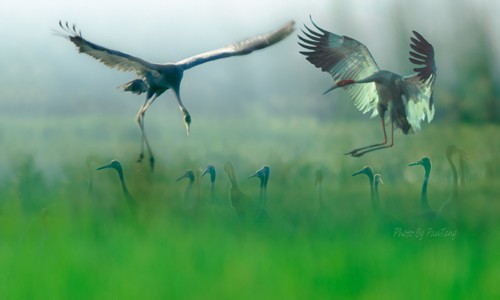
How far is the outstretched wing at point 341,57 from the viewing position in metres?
4.84

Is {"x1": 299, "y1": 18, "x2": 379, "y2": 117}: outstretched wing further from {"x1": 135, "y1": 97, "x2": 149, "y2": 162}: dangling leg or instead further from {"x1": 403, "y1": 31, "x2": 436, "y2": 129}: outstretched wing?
{"x1": 135, "y1": 97, "x2": 149, "y2": 162}: dangling leg

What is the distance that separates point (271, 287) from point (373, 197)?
1.01 metres

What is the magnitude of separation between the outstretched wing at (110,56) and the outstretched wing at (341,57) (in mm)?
920

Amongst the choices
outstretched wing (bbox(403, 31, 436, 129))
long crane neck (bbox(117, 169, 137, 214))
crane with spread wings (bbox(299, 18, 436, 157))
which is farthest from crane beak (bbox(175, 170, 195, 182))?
outstretched wing (bbox(403, 31, 436, 129))

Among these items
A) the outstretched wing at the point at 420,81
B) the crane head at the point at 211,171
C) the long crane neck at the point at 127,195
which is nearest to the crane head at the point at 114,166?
the long crane neck at the point at 127,195

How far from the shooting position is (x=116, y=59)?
443 cm

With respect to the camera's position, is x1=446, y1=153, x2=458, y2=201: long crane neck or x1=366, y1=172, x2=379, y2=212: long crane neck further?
x1=446, y1=153, x2=458, y2=201: long crane neck

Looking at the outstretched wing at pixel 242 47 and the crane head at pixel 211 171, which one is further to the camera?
the crane head at pixel 211 171

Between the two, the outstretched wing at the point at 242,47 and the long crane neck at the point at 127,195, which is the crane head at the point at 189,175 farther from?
the outstretched wing at the point at 242,47

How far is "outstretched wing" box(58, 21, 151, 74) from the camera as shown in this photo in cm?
427

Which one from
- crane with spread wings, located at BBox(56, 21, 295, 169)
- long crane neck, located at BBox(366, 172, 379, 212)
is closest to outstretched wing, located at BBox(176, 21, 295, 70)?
crane with spread wings, located at BBox(56, 21, 295, 169)

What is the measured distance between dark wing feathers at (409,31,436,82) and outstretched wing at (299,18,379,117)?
0.74 ft

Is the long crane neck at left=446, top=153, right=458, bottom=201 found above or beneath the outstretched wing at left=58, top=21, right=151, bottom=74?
beneath

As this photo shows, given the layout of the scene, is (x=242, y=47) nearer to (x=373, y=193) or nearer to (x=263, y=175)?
(x=263, y=175)
